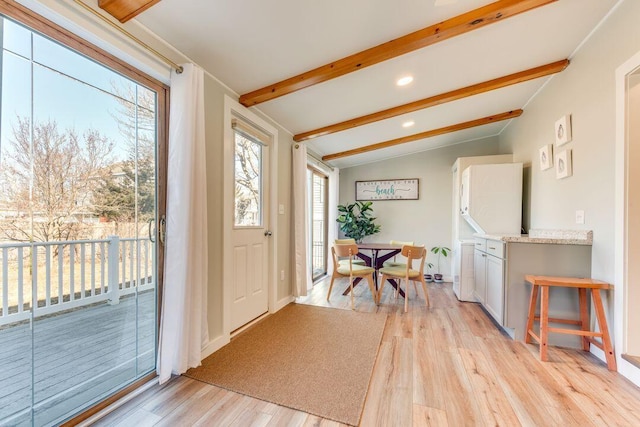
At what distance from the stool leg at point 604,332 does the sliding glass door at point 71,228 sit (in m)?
3.21

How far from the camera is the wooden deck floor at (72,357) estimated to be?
1420 millimetres

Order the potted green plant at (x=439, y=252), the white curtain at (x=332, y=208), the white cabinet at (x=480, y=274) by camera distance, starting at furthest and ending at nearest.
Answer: the white curtain at (x=332, y=208)
the potted green plant at (x=439, y=252)
the white cabinet at (x=480, y=274)

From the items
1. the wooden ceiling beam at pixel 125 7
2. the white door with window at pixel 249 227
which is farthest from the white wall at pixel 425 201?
the wooden ceiling beam at pixel 125 7

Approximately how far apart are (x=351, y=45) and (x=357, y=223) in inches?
133

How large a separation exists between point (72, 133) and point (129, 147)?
0.91 feet

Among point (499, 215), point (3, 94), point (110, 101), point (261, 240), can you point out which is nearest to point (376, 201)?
point (499, 215)

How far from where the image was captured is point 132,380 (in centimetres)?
165

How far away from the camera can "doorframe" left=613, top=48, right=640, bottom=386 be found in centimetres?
179

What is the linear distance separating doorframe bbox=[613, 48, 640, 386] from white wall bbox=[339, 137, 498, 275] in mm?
2968

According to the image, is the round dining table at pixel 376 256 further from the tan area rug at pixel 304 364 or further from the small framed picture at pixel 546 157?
the small framed picture at pixel 546 157

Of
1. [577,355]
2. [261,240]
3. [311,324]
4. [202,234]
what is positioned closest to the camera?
[202,234]

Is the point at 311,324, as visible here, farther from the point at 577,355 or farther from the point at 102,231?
the point at 577,355

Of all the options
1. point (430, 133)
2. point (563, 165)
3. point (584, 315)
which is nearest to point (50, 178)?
point (584, 315)

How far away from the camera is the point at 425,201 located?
5.00m
